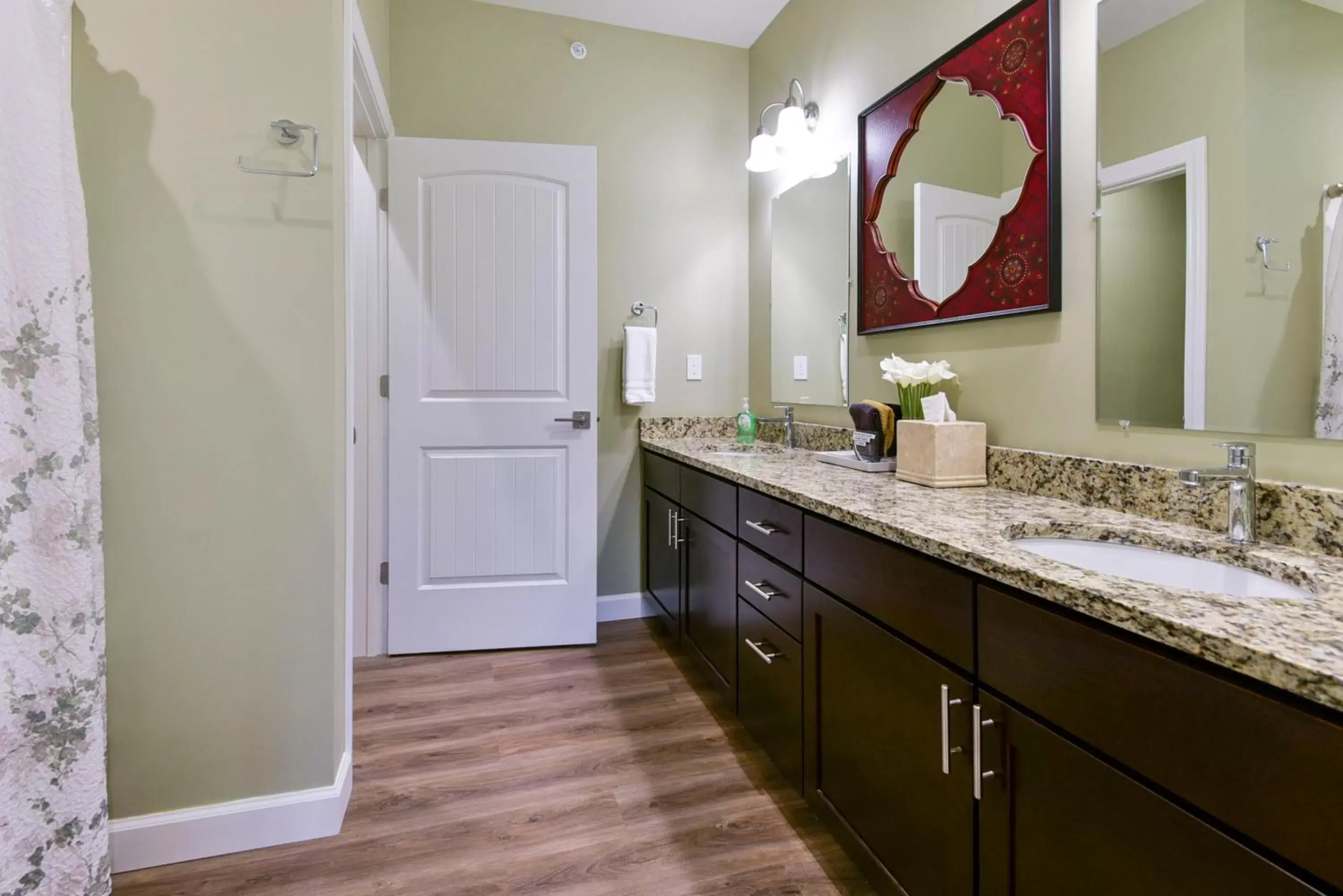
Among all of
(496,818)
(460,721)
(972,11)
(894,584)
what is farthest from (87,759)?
(972,11)

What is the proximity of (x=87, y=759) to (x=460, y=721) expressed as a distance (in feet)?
3.22

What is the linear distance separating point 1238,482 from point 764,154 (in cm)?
204

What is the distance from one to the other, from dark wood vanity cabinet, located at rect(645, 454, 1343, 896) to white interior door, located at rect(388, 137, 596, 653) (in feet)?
3.75

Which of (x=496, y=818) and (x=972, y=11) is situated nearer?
(x=496, y=818)

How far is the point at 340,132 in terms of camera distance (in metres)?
1.47

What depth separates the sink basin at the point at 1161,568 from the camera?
911mm

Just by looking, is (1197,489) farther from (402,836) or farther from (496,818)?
(402,836)

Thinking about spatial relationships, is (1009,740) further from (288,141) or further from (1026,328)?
(288,141)

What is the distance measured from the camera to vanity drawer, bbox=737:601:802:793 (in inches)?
57.8

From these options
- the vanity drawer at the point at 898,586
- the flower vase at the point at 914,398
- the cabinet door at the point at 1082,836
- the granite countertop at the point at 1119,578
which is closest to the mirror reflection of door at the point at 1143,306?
the granite countertop at the point at 1119,578

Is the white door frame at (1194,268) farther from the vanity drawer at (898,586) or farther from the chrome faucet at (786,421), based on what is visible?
the chrome faucet at (786,421)

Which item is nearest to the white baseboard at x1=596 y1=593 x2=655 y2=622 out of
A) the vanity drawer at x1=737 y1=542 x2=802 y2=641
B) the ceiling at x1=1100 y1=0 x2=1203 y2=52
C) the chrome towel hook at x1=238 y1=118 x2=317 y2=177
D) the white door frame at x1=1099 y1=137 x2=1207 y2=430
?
the vanity drawer at x1=737 y1=542 x2=802 y2=641

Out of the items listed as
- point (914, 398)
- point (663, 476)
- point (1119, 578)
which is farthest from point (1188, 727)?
point (663, 476)

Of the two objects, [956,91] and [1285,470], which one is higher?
[956,91]
